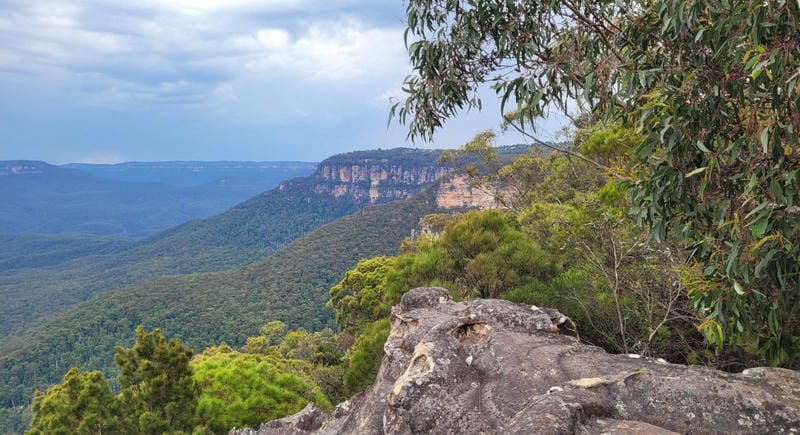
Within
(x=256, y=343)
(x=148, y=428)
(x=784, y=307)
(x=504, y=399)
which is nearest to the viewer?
(x=784, y=307)

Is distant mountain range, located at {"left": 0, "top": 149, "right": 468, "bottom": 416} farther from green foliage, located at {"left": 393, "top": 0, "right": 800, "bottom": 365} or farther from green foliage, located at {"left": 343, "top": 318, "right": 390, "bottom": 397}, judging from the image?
green foliage, located at {"left": 393, "top": 0, "right": 800, "bottom": 365}

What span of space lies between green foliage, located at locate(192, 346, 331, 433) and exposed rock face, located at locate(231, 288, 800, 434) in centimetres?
654

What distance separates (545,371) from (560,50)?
124 inches

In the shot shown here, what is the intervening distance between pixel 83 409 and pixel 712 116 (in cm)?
1097

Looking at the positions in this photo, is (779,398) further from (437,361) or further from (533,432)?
(437,361)

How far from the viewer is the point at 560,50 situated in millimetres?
4871

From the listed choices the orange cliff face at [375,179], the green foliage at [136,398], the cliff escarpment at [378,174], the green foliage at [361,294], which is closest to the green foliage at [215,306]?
the green foliage at [361,294]

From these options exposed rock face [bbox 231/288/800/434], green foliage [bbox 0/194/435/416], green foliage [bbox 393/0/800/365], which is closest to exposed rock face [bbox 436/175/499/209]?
green foliage [bbox 0/194/435/416]

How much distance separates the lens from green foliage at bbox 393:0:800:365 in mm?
2738

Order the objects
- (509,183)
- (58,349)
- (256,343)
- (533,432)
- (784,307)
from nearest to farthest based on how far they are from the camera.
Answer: (533,432)
(784,307)
(509,183)
(256,343)
(58,349)

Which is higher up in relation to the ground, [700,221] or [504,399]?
[700,221]

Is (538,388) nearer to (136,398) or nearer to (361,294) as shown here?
(136,398)

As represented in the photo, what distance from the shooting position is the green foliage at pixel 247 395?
37.0 ft

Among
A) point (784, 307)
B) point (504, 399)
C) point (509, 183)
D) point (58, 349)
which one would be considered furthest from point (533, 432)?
point (58, 349)
